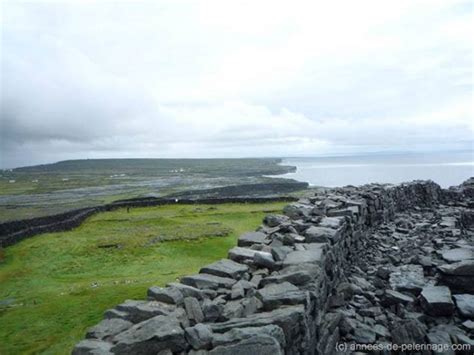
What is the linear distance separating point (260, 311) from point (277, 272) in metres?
1.48

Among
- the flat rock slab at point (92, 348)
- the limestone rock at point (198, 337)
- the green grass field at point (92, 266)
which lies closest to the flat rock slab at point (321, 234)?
the limestone rock at point (198, 337)

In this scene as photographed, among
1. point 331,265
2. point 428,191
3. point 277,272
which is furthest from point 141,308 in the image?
point 428,191

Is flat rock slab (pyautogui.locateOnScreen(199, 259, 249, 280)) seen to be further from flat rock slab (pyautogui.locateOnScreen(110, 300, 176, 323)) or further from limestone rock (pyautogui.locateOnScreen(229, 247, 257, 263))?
flat rock slab (pyautogui.locateOnScreen(110, 300, 176, 323))

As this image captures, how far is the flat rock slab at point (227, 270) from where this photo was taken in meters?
7.51

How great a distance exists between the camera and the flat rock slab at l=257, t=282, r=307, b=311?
245 inches

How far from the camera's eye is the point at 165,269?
64.9 ft

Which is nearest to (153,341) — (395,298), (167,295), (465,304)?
(167,295)

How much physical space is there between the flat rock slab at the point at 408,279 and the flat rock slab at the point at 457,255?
2.56ft

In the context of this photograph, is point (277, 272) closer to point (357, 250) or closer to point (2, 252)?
point (357, 250)

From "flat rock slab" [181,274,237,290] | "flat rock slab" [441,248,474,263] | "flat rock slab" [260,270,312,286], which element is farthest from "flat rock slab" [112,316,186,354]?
"flat rock slab" [441,248,474,263]

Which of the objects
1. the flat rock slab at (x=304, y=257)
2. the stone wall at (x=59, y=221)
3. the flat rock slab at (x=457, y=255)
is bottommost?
the stone wall at (x=59, y=221)

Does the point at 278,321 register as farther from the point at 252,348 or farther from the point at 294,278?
the point at 294,278

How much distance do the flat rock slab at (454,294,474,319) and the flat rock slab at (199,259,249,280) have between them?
15.7 ft

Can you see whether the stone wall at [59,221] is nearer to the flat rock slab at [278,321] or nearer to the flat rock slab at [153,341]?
the flat rock slab at [153,341]
